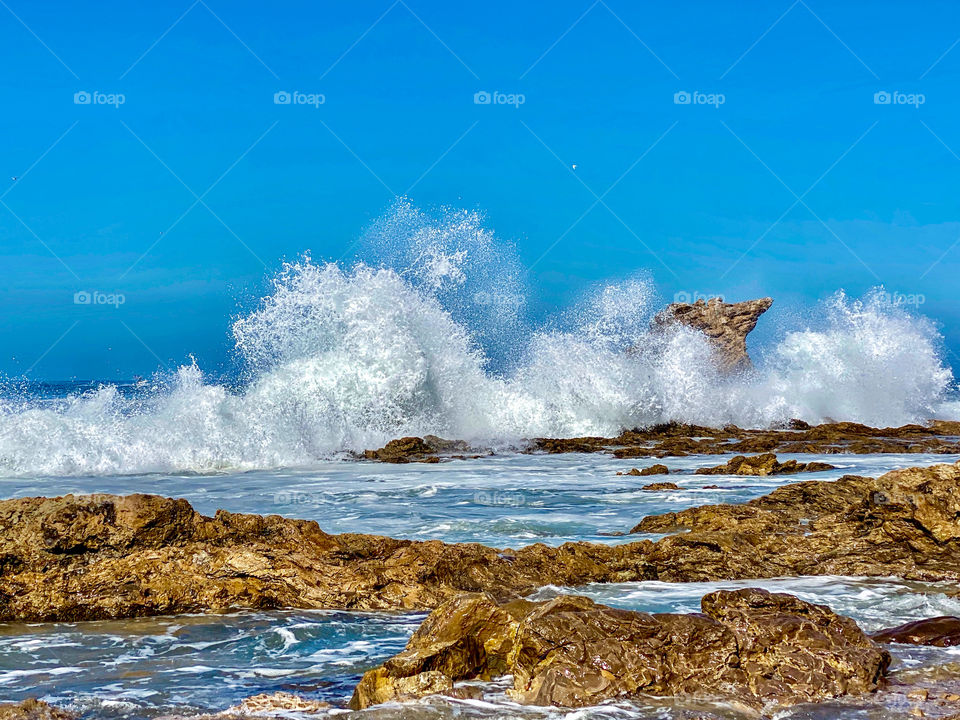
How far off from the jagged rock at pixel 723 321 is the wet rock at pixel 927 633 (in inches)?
808

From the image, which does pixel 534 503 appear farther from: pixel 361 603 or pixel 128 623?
pixel 128 623

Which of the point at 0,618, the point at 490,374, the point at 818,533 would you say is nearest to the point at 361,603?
the point at 0,618

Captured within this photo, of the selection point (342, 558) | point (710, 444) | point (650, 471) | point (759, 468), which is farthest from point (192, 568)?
point (710, 444)

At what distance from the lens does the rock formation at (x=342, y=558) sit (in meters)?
5.39

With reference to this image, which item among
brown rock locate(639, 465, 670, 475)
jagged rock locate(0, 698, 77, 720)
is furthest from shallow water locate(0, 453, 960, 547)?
jagged rock locate(0, 698, 77, 720)

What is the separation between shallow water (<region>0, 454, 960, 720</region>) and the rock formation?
157 mm

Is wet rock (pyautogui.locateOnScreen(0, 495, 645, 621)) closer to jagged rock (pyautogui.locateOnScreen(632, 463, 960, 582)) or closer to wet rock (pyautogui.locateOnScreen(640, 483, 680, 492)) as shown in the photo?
jagged rock (pyautogui.locateOnScreen(632, 463, 960, 582))

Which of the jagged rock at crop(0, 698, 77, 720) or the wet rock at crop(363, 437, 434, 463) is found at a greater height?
the wet rock at crop(363, 437, 434, 463)

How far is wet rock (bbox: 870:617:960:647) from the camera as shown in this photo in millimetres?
4355

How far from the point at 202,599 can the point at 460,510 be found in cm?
444

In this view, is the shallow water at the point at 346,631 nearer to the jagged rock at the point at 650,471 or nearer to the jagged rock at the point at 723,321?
the jagged rock at the point at 650,471

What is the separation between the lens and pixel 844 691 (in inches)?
143

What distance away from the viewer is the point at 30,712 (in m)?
3.29

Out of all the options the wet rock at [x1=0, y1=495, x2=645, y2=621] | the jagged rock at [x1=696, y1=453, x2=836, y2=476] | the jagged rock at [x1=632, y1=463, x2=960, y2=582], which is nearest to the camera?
the wet rock at [x1=0, y1=495, x2=645, y2=621]
